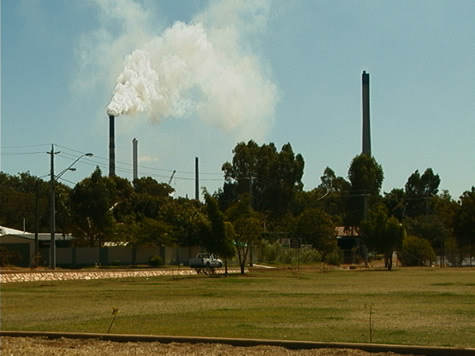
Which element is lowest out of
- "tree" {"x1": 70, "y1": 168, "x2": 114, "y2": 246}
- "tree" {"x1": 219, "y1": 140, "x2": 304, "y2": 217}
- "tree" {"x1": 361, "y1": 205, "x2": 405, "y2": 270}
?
"tree" {"x1": 361, "y1": 205, "x2": 405, "y2": 270}

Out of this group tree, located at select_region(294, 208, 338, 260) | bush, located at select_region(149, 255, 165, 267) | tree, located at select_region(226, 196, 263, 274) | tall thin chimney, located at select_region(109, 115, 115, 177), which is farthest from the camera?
tall thin chimney, located at select_region(109, 115, 115, 177)

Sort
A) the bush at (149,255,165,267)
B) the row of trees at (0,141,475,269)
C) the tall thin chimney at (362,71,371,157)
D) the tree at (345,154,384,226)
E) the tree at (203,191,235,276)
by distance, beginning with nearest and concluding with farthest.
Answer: the tree at (203,191,235,276) → the row of trees at (0,141,475,269) → the bush at (149,255,165,267) → the tree at (345,154,384,226) → the tall thin chimney at (362,71,371,157)

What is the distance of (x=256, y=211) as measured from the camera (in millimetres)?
109562

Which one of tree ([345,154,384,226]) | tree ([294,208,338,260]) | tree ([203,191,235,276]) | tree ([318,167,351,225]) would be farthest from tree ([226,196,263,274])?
tree ([318,167,351,225])

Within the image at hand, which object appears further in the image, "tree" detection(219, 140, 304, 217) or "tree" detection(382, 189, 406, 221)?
"tree" detection(382, 189, 406, 221)

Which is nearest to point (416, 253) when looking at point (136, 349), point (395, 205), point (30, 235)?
point (30, 235)

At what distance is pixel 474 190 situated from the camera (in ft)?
296

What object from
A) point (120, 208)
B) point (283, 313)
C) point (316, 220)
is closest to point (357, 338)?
point (283, 313)

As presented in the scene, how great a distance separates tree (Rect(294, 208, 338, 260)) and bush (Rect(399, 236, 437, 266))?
889 centimetres

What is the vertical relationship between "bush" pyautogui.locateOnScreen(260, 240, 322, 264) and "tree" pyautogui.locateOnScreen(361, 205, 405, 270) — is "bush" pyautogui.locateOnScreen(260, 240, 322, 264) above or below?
below

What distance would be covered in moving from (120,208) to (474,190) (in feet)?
146

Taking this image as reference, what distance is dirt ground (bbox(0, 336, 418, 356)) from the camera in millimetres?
15422

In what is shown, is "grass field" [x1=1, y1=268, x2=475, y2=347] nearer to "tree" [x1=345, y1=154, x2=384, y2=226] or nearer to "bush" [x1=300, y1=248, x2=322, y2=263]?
"bush" [x1=300, y1=248, x2=322, y2=263]

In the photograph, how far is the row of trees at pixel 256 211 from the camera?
76625 millimetres
